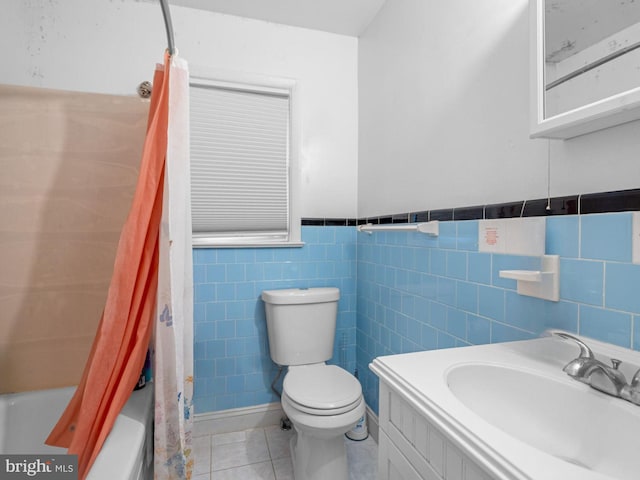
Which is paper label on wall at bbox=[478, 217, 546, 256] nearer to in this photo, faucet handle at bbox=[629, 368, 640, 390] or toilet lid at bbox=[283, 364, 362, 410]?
faucet handle at bbox=[629, 368, 640, 390]

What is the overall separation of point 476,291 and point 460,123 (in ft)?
2.13

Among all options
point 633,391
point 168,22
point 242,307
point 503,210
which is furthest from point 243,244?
point 633,391

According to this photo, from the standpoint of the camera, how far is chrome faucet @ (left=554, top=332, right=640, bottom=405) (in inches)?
24.9

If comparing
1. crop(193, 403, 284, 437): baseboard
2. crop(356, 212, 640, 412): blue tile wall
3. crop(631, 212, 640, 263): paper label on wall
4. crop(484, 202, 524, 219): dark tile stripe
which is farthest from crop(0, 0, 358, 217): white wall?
crop(631, 212, 640, 263): paper label on wall

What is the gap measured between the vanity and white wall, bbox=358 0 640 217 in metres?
0.46

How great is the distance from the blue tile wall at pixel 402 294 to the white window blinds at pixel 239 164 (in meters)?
0.17

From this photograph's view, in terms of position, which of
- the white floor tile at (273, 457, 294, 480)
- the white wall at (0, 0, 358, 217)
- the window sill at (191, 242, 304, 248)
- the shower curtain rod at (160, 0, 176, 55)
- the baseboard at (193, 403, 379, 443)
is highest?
the white wall at (0, 0, 358, 217)

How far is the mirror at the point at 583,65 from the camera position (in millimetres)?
729

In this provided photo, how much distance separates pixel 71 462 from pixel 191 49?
77.2 inches

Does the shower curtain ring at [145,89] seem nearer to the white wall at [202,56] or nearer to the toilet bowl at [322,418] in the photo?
the white wall at [202,56]

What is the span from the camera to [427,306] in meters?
1.49

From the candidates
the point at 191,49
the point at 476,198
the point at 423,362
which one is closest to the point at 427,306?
the point at 476,198

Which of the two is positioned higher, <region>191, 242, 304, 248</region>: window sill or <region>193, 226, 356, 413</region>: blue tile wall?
<region>191, 242, 304, 248</region>: window sill

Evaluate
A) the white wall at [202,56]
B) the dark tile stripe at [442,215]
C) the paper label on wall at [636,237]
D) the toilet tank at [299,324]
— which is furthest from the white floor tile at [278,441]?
the paper label on wall at [636,237]
